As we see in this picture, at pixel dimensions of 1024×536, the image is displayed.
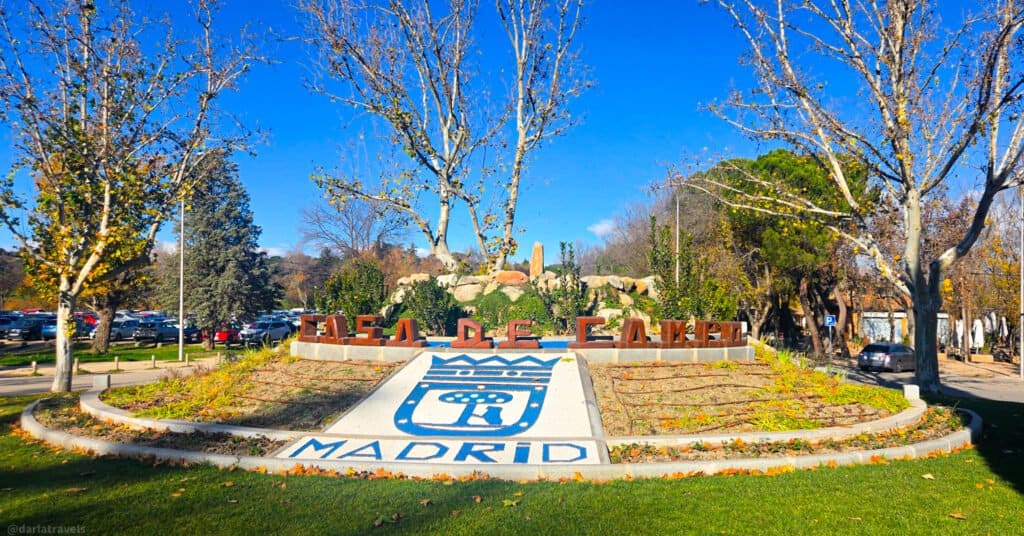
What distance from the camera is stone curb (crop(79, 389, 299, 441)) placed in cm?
856

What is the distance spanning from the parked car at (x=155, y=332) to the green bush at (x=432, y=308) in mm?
22716

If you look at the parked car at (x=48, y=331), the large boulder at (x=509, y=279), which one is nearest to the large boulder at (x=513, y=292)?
the large boulder at (x=509, y=279)

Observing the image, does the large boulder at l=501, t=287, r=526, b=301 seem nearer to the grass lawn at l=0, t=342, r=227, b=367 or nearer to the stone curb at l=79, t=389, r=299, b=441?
the stone curb at l=79, t=389, r=299, b=441

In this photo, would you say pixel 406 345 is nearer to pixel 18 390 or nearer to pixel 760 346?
pixel 760 346

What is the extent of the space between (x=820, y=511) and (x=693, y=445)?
8.50 ft

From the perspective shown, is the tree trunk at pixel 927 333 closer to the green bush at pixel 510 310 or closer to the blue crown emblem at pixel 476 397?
the blue crown emblem at pixel 476 397

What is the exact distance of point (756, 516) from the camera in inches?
218

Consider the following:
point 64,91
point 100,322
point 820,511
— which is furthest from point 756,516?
point 100,322

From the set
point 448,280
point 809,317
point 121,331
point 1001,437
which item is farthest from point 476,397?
point 121,331

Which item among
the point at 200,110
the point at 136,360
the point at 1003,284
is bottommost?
the point at 136,360

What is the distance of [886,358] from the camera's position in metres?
28.4

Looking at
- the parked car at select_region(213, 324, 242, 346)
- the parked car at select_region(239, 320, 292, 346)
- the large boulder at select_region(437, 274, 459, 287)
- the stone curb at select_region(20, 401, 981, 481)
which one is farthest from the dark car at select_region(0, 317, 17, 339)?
the stone curb at select_region(20, 401, 981, 481)

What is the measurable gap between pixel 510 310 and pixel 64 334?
1257cm

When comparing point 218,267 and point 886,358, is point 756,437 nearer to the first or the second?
point 886,358
